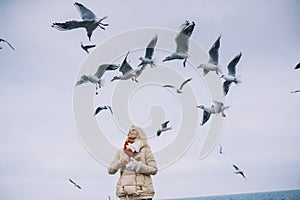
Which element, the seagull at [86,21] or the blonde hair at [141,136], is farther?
the seagull at [86,21]

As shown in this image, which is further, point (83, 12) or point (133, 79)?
point (133, 79)

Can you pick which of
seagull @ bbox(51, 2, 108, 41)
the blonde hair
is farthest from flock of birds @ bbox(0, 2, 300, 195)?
the blonde hair

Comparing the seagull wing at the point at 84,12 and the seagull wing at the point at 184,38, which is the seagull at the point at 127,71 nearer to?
the seagull wing at the point at 184,38

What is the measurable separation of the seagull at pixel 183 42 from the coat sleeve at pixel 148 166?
267 centimetres

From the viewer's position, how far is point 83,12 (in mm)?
7020

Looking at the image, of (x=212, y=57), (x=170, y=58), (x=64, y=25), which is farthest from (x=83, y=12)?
(x=212, y=57)

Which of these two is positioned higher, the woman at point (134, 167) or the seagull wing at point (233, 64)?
the seagull wing at point (233, 64)

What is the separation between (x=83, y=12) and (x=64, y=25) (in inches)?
19.8

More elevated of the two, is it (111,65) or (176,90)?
(111,65)

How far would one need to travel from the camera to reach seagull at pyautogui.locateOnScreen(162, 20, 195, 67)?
22.7 feet

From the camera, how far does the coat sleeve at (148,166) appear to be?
4.74 meters

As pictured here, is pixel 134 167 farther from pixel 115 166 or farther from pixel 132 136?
pixel 132 136

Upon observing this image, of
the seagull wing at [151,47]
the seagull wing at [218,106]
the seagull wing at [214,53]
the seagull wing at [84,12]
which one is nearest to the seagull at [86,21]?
the seagull wing at [84,12]

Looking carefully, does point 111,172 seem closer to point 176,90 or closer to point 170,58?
point 176,90
